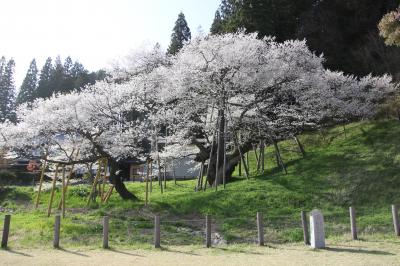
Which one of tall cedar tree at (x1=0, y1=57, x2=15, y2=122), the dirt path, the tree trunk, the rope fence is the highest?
tall cedar tree at (x1=0, y1=57, x2=15, y2=122)

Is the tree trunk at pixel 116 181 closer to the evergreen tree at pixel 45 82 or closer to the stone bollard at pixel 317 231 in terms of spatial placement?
the stone bollard at pixel 317 231

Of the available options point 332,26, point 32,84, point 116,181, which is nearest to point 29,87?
point 32,84

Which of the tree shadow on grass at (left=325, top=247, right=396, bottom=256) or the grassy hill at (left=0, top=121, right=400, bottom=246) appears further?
the grassy hill at (left=0, top=121, right=400, bottom=246)

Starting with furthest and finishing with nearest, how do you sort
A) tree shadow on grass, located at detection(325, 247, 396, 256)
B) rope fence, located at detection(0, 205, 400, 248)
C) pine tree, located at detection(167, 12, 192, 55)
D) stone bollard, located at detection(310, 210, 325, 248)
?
pine tree, located at detection(167, 12, 192, 55)
rope fence, located at detection(0, 205, 400, 248)
stone bollard, located at detection(310, 210, 325, 248)
tree shadow on grass, located at detection(325, 247, 396, 256)

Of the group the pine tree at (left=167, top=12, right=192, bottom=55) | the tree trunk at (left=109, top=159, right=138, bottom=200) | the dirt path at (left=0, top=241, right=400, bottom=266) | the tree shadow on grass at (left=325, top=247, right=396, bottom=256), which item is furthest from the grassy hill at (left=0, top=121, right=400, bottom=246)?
the pine tree at (left=167, top=12, right=192, bottom=55)

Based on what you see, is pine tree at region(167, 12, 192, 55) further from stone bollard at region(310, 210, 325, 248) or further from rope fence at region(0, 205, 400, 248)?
stone bollard at region(310, 210, 325, 248)

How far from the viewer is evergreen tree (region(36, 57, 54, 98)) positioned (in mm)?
53428

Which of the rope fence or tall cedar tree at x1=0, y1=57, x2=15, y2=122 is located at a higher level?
tall cedar tree at x1=0, y1=57, x2=15, y2=122

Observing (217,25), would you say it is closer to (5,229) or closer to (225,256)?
(5,229)

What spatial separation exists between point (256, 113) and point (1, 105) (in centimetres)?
4082

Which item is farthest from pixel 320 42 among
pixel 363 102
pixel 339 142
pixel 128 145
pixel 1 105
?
pixel 1 105

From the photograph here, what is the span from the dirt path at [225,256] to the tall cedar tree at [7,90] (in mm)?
46632

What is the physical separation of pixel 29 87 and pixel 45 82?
82.2 inches

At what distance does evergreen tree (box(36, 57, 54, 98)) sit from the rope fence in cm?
4093
